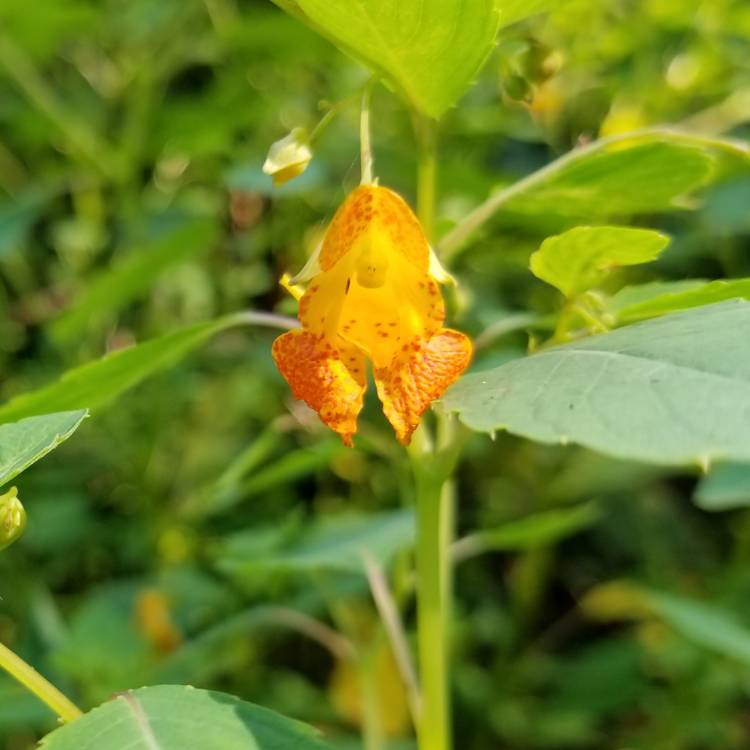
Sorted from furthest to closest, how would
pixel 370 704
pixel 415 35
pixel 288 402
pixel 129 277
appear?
pixel 288 402, pixel 129 277, pixel 370 704, pixel 415 35

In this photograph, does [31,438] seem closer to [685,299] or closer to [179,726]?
[179,726]

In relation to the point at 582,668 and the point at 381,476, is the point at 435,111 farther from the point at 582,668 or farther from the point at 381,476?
the point at 582,668

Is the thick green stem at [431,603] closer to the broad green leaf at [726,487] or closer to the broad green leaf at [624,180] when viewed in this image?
the broad green leaf at [624,180]

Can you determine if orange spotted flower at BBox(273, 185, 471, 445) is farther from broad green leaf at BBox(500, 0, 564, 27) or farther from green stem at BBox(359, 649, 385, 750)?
green stem at BBox(359, 649, 385, 750)

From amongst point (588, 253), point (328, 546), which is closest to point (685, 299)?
point (588, 253)

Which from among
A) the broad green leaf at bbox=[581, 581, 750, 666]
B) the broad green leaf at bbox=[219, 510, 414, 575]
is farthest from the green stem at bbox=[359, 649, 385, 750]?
the broad green leaf at bbox=[581, 581, 750, 666]

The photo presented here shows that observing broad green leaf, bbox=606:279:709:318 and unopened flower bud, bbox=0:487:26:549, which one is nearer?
unopened flower bud, bbox=0:487:26:549

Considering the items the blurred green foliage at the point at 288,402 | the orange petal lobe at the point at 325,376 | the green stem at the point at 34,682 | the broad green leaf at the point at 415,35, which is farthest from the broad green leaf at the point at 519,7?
the blurred green foliage at the point at 288,402
